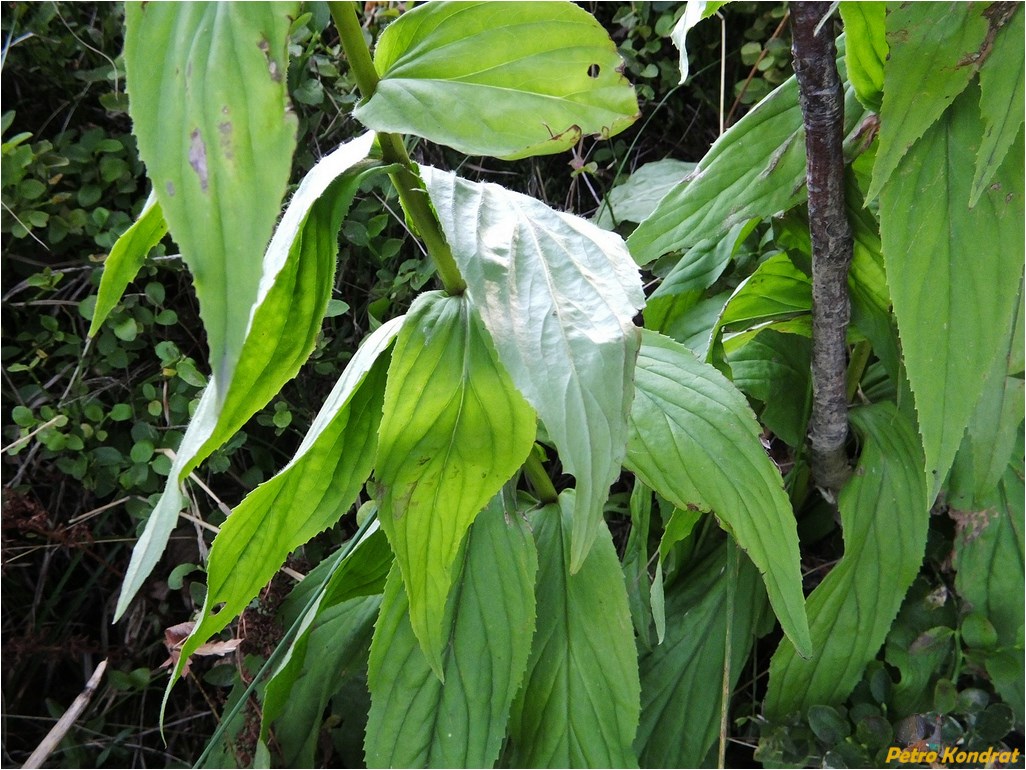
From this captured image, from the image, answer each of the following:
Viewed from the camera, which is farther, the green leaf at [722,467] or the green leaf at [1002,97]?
the green leaf at [722,467]

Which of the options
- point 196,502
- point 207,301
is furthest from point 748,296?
point 196,502

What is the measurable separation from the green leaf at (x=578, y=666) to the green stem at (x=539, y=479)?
22 mm

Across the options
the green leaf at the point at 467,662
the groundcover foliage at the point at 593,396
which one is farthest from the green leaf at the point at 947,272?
the green leaf at the point at 467,662

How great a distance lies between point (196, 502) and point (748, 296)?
661mm

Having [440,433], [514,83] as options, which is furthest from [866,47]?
[440,433]

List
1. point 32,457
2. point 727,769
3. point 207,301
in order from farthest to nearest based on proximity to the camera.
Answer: point 32,457
point 727,769
point 207,301

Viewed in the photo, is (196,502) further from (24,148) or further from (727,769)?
(727,769)

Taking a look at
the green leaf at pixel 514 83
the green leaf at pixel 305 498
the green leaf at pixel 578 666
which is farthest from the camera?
the green leaf at pixel 578 666

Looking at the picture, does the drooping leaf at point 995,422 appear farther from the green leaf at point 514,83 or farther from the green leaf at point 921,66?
the green leaf at point 514,83

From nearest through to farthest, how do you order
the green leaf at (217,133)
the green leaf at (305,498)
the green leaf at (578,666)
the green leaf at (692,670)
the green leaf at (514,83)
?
the green leaf at (217,133) < the green leaf at (514,83) < the green leaf at (305,498) < the green leaf at (578,666) < the green leaf at (692,670)

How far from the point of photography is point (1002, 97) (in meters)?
0.49

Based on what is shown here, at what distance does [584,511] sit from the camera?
398 millimetres

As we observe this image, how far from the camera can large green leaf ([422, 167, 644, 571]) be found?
1.33 feet

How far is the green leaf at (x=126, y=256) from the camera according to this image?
511 mm
